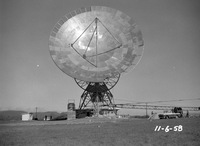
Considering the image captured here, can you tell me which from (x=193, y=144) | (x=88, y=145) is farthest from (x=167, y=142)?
(x=88, y=145)

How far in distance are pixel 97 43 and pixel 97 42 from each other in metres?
0.24

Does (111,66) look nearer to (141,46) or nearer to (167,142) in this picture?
(141,46)

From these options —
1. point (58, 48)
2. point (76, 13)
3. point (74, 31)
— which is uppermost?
point (76, 13)

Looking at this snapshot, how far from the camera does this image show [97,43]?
53.0 m

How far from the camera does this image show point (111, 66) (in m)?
52.6

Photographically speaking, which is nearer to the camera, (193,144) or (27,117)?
(193,144)

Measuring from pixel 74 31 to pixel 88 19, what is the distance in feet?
14.2

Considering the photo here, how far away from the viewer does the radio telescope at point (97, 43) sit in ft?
167

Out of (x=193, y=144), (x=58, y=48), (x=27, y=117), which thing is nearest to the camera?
(x=193, y=144)

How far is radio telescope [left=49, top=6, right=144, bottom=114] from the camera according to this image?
5105 centimetres

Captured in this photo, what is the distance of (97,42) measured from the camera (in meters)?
53.0

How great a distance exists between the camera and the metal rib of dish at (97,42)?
168 ft

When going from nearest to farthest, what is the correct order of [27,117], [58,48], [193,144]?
[193,144]
[58,48]
[27,117]

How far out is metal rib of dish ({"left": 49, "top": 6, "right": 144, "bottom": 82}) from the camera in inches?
2010
